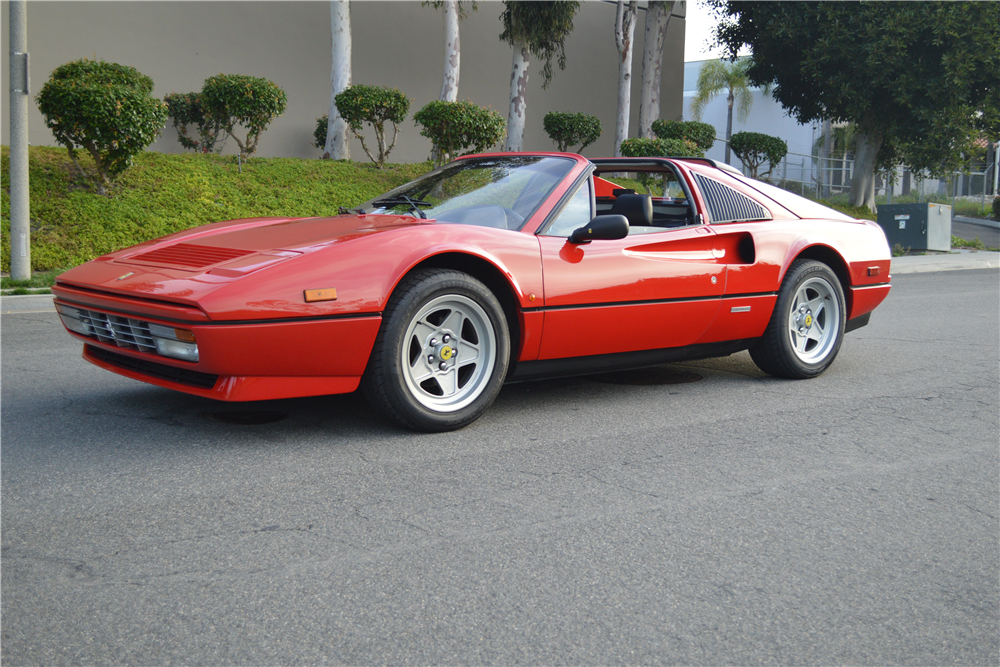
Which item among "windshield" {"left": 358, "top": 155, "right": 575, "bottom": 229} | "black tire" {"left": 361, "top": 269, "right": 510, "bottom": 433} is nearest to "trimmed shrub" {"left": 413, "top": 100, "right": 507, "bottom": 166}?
"windshield" {"left": 358, "top": 155, "right": 575, "bottom": 229}

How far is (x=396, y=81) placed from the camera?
21.4 m

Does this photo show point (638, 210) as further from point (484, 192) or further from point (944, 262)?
point (944, 262)

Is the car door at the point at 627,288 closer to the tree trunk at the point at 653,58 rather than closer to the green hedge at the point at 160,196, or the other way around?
the green hedge at the point at 160,196

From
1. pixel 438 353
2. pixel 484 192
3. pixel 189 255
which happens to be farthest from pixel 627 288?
pixel 189 255

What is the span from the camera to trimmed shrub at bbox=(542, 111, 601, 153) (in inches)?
800

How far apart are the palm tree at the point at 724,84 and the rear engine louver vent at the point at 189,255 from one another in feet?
140

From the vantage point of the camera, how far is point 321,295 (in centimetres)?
345

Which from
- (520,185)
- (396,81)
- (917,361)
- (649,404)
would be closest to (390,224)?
(520,185)

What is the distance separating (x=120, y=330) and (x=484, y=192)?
1.89 m

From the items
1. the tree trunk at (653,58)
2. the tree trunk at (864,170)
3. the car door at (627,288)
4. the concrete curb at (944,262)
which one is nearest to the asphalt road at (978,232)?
the tree trunk at (864,170)

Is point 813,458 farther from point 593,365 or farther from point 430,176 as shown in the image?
point 430,176

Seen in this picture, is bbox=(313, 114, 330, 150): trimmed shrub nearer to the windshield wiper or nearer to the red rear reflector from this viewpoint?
the windshield wiper

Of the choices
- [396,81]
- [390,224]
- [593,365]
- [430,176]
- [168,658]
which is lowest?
[168,658]

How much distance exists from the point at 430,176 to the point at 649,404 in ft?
6.00
